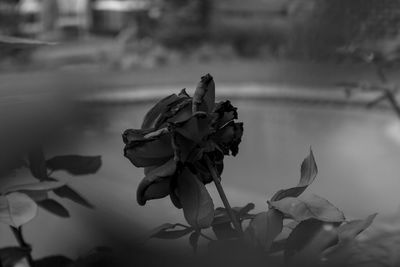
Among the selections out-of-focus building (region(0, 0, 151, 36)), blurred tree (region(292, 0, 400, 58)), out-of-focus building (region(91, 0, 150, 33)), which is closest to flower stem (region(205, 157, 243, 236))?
blurred tree (region(292, 0, 400, 58))

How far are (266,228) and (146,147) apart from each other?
7 cm

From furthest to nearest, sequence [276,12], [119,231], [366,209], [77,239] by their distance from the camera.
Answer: [276,12] → [366,209] → [77,239] → [119,231]

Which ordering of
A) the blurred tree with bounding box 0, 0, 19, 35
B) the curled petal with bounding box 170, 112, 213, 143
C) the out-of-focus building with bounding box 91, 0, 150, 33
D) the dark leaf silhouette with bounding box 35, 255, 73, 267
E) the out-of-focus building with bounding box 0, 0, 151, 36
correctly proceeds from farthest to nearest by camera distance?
the out-of-focus building with bounding box 91, 0, 150, 33, the out-of-focus building with bounding box 0, 0, 151, 36, the blurred tree with bounding box 0, 0, 19, 35, the dark leaf silhouette with bounding box 35, 255, 73, 267, the curled petal with bounding box 170, 112, 213, 143

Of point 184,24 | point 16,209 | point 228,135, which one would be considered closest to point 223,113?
point 228,135

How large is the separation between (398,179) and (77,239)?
1.25m

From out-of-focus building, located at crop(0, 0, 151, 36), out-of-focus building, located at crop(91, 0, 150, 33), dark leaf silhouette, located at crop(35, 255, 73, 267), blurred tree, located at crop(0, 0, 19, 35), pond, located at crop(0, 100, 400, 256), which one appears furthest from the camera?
out-of-focus building, located at crop(91, 0, 150, 33)

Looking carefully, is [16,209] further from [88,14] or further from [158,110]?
[88,14]

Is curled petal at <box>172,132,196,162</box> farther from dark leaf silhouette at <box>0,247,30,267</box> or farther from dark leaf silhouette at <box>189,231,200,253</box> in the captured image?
dark leaf silhouette at <box>0,247,30,267</box>

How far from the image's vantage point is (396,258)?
288 millimetres

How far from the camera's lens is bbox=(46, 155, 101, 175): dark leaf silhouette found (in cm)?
41

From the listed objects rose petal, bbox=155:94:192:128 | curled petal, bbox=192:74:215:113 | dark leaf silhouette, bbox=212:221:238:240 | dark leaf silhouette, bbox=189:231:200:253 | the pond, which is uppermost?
curled petal, bbox=192:74:215:113

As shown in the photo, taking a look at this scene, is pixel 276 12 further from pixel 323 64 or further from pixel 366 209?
pixel 323 64

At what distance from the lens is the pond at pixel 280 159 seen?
0.53 metres

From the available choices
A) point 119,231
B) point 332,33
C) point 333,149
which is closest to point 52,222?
point 119,231
